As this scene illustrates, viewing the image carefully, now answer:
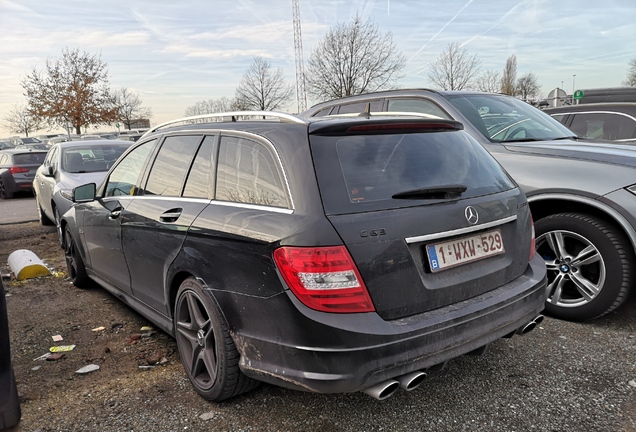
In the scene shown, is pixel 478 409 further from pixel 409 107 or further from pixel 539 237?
pixel 409 107

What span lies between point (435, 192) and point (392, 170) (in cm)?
26

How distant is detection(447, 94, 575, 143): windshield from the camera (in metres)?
4.66

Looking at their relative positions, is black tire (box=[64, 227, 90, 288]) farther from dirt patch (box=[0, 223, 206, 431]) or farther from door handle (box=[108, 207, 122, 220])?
door handle (box=[108, 207, 122, 220])

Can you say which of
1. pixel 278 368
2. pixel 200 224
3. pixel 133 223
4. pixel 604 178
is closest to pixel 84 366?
pixel 133 223

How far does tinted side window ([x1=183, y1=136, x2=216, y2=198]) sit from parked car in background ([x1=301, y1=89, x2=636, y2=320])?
152 cm

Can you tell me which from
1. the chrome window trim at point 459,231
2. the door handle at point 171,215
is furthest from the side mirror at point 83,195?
the chrome window trim at point 459,231

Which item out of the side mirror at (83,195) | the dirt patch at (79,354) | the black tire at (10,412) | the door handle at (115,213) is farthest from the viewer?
the side mirror at (83,195)

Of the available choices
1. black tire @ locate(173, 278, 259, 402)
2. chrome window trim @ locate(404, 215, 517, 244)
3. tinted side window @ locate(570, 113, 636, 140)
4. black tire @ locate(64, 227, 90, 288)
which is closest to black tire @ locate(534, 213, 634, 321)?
chrome window trim @ locate(404, 215, 517, 244)

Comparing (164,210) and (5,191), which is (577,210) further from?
(5,191)

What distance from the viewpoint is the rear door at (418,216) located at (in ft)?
7.58

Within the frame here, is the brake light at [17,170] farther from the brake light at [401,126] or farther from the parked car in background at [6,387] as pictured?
the brake light at [401,126]

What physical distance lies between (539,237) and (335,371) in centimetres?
260

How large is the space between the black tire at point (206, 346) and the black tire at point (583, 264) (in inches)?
104

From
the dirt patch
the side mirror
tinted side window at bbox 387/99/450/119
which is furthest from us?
tinted side window at bbox 387/99/450/119
